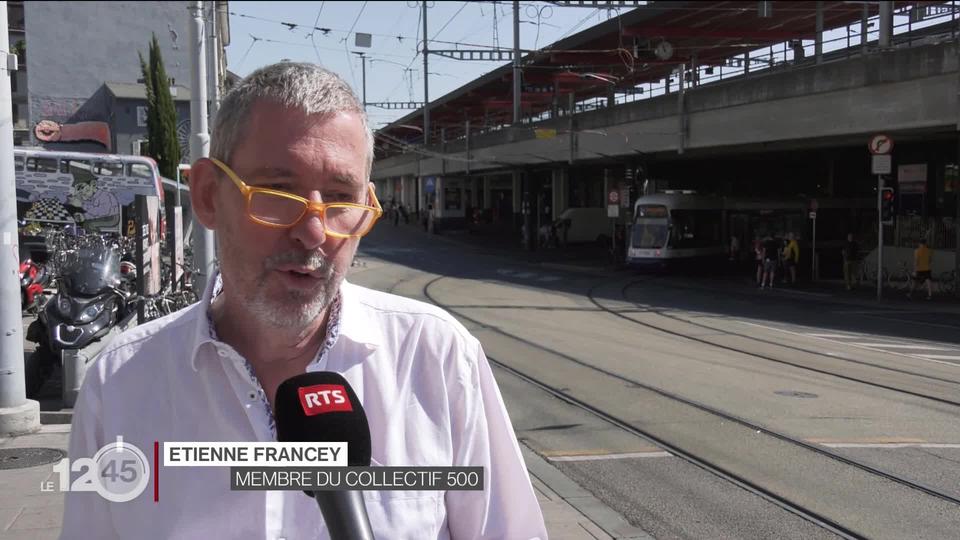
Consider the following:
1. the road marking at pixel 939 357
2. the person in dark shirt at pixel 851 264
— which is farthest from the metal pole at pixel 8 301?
the person in dark shirt at pixel 851 264

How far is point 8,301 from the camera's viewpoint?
25.6 ft

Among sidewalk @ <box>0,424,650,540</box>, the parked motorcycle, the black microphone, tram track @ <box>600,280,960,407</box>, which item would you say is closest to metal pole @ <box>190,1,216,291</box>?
sidewalk @ <box>0,424,650,540</box>

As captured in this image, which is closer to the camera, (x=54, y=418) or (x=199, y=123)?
(x=54, y=418)

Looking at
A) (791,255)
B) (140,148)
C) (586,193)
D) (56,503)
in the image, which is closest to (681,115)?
(791,255)

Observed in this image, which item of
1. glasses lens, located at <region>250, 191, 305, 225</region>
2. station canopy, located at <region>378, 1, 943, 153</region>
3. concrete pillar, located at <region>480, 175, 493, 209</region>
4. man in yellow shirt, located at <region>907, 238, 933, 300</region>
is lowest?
man in yellow shirt, located at <region>907, 238, 933, 300</region>

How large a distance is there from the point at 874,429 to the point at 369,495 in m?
8.64

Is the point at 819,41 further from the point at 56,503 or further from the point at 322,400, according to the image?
the point at 322,400

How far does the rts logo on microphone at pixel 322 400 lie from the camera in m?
1.63

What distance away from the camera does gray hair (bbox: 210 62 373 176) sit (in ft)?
6.34

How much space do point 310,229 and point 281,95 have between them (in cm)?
32

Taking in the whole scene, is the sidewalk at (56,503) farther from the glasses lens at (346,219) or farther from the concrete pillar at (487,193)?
the concrete pillar at (487,193)

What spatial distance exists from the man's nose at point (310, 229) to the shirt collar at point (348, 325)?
0.20m

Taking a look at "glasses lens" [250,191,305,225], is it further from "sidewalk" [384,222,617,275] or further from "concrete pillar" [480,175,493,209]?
"concrete pillar" [480,175,493,209]

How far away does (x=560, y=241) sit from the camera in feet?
177
